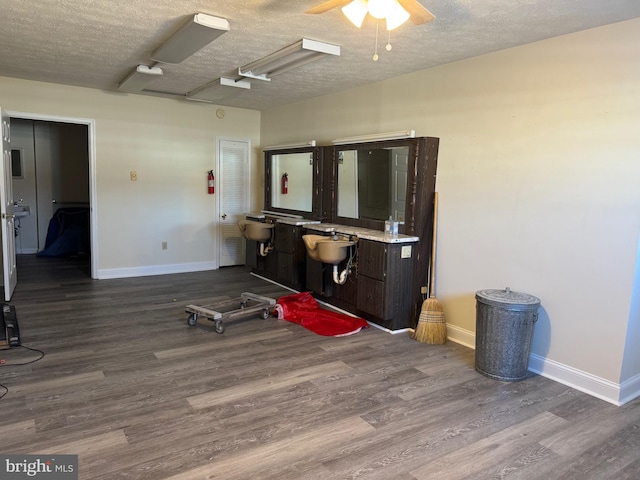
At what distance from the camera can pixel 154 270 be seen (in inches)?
249

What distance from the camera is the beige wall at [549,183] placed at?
9.42ft

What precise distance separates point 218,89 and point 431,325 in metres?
3.56

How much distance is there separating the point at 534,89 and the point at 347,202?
2.22 meters

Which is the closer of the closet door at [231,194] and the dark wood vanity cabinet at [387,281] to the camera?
the dark wood vanity cabinet at [387,281]

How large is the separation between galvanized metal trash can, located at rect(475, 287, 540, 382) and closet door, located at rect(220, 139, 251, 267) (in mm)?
4497

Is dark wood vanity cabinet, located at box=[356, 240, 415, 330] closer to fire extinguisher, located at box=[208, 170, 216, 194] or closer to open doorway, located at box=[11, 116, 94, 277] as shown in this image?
fire extinguisher, located at box=[208, 170, 216, 194]

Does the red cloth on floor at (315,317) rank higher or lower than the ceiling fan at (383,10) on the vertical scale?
lower

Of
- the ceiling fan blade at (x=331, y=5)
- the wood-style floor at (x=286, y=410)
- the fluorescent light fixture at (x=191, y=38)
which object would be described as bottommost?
the wood-style floor at (x=286, y=410)

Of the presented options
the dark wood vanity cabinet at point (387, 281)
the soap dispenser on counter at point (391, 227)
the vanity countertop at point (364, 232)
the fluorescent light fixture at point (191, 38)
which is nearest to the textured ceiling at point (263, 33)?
the fluorescent light fixture at point (191, 38)

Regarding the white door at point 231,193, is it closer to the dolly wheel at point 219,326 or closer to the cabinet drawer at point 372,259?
the dolly wheel at point 219,326

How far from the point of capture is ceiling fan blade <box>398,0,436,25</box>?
2150 mm

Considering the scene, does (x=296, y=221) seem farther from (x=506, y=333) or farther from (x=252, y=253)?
(x=506, y=333)

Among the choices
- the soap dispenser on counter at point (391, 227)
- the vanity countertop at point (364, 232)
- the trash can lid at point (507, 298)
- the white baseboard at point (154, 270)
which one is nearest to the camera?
the trash can lid at point (507, 298)

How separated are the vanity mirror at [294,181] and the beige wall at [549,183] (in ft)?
5.09
